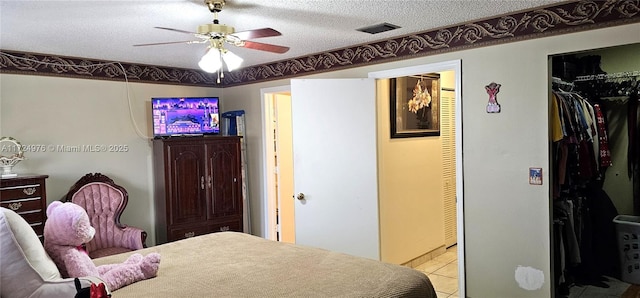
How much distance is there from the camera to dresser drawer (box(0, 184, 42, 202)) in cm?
341

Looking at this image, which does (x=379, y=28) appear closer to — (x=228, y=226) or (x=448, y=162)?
(x=448, y=162)

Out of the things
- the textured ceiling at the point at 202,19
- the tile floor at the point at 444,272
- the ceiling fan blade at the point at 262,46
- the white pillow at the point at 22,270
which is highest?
the textured ceiling at the point at 202,19

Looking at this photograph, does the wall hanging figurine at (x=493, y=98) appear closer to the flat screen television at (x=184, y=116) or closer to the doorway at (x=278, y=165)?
the doorway at (x=278, y=165)

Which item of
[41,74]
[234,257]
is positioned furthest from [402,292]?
[41,74]

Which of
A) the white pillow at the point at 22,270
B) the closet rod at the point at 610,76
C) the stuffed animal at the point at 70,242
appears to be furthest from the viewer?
the closet rod at the point at 610,76

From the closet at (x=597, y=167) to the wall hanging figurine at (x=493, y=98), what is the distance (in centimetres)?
80

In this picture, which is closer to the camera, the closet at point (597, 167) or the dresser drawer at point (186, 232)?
the closet at point (597, 167)

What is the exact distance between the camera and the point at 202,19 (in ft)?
9.72

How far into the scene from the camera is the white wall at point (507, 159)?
304 cm

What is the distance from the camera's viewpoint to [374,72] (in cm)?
398

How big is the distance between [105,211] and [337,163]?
2308mm

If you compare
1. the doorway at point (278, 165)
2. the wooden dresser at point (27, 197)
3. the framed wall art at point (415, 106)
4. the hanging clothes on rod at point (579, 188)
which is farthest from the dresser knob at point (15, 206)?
the hanging clothes on rod at point (579, 188)

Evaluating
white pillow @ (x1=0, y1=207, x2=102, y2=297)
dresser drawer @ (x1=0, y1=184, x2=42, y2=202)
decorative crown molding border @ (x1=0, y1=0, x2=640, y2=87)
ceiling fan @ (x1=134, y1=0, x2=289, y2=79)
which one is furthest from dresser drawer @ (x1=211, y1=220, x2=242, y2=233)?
white pillow @ (x1=0, y1=207, x2=102, y2=297)

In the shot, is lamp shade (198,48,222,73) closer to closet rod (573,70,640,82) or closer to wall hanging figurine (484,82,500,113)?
wall hanging figurine (484,82,500,113)
